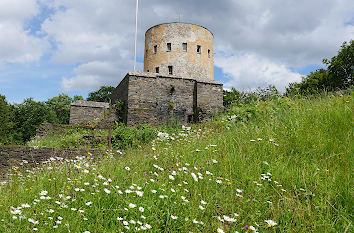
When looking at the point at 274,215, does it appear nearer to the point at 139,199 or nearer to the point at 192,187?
the point at 192,187

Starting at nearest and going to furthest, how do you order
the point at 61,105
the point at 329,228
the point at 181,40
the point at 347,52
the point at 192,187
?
the point at 329,228 → the point at 192,187 → the point at 181,40 → the point at 347,52 → the point at 61,105

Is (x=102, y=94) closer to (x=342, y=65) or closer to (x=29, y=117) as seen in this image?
(x=29, y=117)

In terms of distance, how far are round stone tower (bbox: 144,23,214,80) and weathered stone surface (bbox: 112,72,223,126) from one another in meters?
7.86

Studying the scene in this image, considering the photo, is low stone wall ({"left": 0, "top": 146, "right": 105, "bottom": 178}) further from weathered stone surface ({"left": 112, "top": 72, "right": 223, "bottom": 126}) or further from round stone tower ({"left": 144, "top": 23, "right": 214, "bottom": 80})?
round stone tower ({"left": 144, "top": 23, "right": 214, "bottom": 80})

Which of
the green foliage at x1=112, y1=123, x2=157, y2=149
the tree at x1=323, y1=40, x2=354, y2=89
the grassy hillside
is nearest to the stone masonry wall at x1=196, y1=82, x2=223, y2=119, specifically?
the green foliage at x1=112, y1=123, x2=157, y2=149

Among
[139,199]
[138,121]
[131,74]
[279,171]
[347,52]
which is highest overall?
[347,52]

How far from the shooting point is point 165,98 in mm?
14711

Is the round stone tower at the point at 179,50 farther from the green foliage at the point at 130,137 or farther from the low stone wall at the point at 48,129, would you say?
the green foliage at the point at 130,137

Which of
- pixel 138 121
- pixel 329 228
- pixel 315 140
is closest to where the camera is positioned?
pixel 329 228

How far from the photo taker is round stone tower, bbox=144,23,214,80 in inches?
916

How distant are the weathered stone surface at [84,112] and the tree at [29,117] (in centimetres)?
1804

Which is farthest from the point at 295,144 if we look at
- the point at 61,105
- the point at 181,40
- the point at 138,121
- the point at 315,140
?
the point at 61,105

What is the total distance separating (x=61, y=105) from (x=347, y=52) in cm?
4161

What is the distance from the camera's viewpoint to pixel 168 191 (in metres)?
2.78
